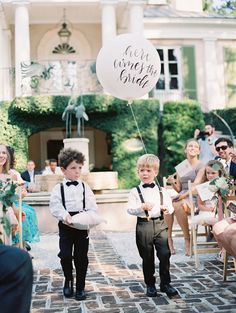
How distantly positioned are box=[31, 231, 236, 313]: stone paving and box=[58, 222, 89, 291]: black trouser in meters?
0.22

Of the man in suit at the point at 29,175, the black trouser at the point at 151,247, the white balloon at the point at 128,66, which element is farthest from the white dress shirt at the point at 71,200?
the man in suit at the point at 29,175


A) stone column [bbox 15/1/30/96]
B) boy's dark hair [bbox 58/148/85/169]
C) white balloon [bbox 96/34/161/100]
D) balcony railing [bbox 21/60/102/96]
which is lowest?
boy's dark hair [bbox 58/148/85/169]

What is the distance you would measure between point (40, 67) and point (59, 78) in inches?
32.6

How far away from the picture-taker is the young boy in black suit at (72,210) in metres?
4.07

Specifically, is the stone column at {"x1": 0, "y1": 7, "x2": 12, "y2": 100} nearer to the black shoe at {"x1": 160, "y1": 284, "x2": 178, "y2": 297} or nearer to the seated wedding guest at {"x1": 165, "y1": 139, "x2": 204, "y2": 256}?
the seated wedding guest at {"x1": 165, "y1": 139, "x2": 204, "y2": 256}

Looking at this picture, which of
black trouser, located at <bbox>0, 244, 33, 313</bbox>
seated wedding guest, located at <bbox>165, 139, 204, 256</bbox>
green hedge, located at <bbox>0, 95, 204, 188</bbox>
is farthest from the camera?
green hedge, located at <bbox>0, 95, 204, 188</bbox>

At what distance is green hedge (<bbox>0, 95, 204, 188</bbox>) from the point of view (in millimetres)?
15672

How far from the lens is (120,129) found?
16359mm

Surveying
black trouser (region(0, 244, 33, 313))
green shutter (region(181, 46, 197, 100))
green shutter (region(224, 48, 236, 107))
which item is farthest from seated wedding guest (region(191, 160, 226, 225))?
green shutter (region(224, 48, 236, 107))

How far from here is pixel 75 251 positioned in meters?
4.11

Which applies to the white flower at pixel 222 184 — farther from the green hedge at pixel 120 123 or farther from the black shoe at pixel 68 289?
the green hedge at pixel 120 123

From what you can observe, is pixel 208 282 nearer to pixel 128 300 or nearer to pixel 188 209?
pixel 128 300

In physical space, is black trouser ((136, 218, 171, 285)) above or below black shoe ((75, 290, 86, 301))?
above

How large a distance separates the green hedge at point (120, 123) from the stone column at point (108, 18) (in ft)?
8.67
